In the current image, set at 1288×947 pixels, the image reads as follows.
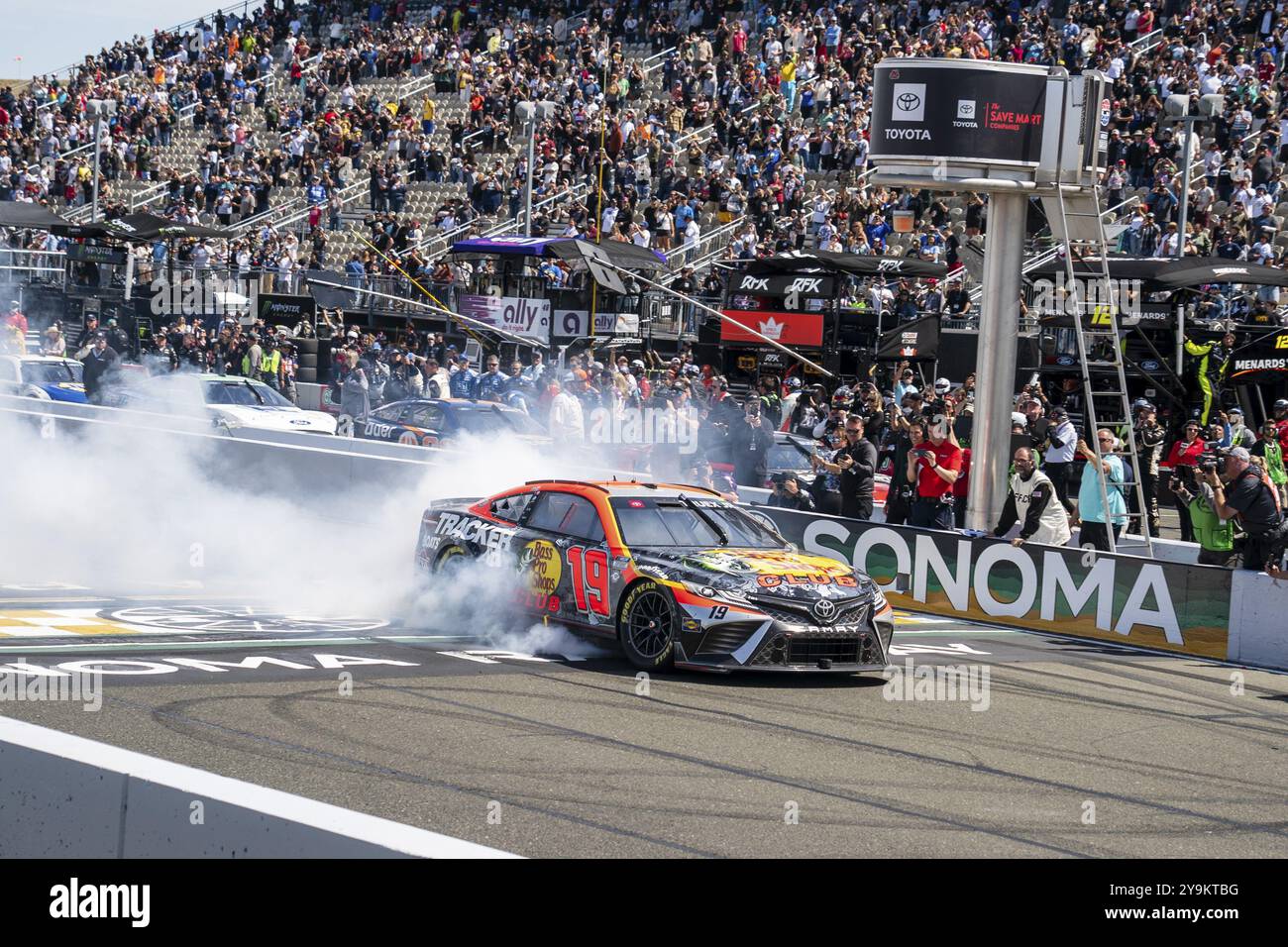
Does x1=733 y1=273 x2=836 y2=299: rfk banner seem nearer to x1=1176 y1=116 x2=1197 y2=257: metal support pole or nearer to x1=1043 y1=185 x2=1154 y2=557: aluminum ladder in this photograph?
x1=1043 y1=185 x2=1154 y2=557: aluminum ladder

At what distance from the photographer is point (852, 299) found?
26.3 metres

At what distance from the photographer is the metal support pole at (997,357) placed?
51.7ft

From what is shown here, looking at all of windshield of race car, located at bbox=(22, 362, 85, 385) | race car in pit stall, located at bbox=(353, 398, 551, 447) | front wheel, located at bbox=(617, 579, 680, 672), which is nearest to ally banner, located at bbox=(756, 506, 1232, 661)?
front wheel, located at bbox=(617, 579, 680, 672)

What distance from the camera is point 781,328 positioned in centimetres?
2595

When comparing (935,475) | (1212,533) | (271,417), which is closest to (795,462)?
(935,475)

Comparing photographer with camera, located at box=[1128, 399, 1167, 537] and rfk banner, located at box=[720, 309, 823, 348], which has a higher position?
rfk banner, located at box=[720, 309, 823, 348]

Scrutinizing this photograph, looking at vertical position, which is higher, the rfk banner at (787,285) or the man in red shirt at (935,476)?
the rfk banner at (787,285)

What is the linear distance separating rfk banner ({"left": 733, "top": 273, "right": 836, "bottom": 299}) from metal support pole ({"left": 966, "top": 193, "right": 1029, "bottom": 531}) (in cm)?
957

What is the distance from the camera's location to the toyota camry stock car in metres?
10.5

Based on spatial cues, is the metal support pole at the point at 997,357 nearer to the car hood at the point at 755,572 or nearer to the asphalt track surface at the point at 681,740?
the asphalt track surface at the point at 681,740

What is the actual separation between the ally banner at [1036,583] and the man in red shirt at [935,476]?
0.61m

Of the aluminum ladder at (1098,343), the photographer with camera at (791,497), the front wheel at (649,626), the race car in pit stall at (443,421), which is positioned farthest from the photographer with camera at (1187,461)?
the race car in pit stall at (443,421)
